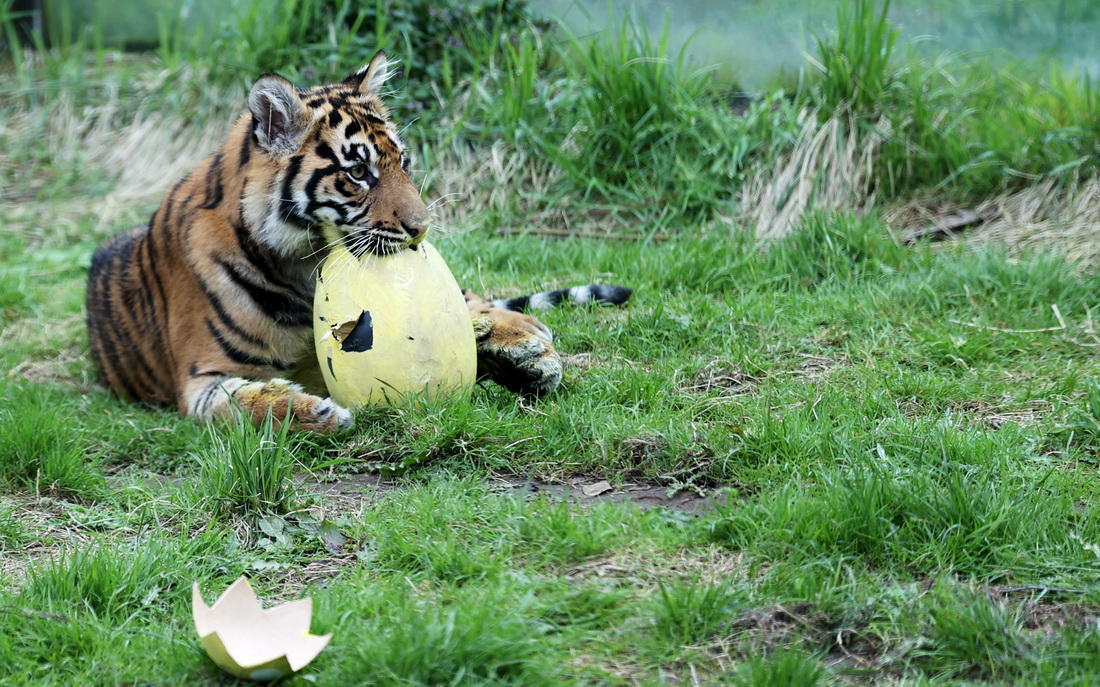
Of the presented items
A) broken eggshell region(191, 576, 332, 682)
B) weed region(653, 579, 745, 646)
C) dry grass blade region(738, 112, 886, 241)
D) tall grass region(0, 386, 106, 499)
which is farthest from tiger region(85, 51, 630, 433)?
dry grass blade region(738, 112, 886, 241)

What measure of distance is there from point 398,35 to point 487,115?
3.36 ft

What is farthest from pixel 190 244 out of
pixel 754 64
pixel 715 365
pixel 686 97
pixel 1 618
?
pixel 754 64

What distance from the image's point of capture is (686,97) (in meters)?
6.63

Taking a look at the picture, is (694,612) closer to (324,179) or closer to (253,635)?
(253,635)

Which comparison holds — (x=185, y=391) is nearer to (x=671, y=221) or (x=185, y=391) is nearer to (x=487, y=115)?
(x=671, y=221)

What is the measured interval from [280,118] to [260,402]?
1.04 metres

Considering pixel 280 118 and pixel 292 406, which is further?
pixel 280 118

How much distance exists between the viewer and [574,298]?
4.94 meters

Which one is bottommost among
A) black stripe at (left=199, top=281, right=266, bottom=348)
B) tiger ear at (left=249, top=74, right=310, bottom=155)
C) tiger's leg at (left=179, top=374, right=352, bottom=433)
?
tiger's leg at (left=179, top=374, right=352, bottom=433)

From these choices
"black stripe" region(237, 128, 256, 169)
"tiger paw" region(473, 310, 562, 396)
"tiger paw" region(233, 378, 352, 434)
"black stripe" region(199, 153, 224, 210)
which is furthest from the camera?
"black stripe" region(199, 153, 224, 210)

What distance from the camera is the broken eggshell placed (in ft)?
7.52

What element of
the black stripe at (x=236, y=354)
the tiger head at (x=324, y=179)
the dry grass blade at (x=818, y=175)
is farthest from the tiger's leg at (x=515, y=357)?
the dry grass blade at (x=818, y=175)

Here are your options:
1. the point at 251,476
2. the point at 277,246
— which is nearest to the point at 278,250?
the point at 277,246

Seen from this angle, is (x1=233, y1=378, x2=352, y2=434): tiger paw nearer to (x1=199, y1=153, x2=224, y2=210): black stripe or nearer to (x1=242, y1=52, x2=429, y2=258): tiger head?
(x1=242, y1=52, x2=429, y2=258): tiger head
